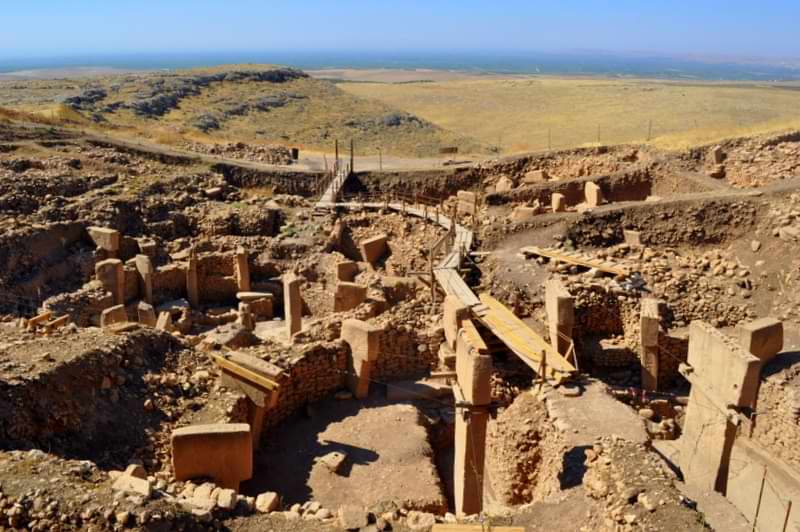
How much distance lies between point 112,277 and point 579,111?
59705mm

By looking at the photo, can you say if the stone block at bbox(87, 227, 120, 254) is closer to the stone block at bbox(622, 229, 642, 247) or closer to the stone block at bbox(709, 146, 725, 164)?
the stone block at bbox(622, 229, 642, 247)

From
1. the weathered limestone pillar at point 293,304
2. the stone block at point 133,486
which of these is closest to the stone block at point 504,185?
the weathered limestone pillar at point 293,304

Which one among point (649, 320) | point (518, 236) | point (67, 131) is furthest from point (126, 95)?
point (649, 320)

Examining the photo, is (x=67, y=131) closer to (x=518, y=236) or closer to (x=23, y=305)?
(x=23, y=305)

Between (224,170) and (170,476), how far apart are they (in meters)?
19.6

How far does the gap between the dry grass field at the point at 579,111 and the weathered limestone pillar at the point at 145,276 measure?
83.1 ft

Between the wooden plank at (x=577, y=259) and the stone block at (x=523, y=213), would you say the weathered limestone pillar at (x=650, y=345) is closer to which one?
the wooden plank at (x=577, y=259)

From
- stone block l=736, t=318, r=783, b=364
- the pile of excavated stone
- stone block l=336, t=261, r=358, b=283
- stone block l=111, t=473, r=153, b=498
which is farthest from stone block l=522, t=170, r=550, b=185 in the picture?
stone block l=111, t=473, r=153, b=498

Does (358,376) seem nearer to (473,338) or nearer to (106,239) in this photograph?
(473,338)

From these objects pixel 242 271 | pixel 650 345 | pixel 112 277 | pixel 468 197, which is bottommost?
pixel 242 271

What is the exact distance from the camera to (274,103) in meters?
47.2

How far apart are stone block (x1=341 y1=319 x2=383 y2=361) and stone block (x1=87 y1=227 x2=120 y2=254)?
35.9 ft

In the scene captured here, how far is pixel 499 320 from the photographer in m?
13.0

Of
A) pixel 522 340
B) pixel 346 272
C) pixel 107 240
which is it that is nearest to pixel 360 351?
pixel 522 340
